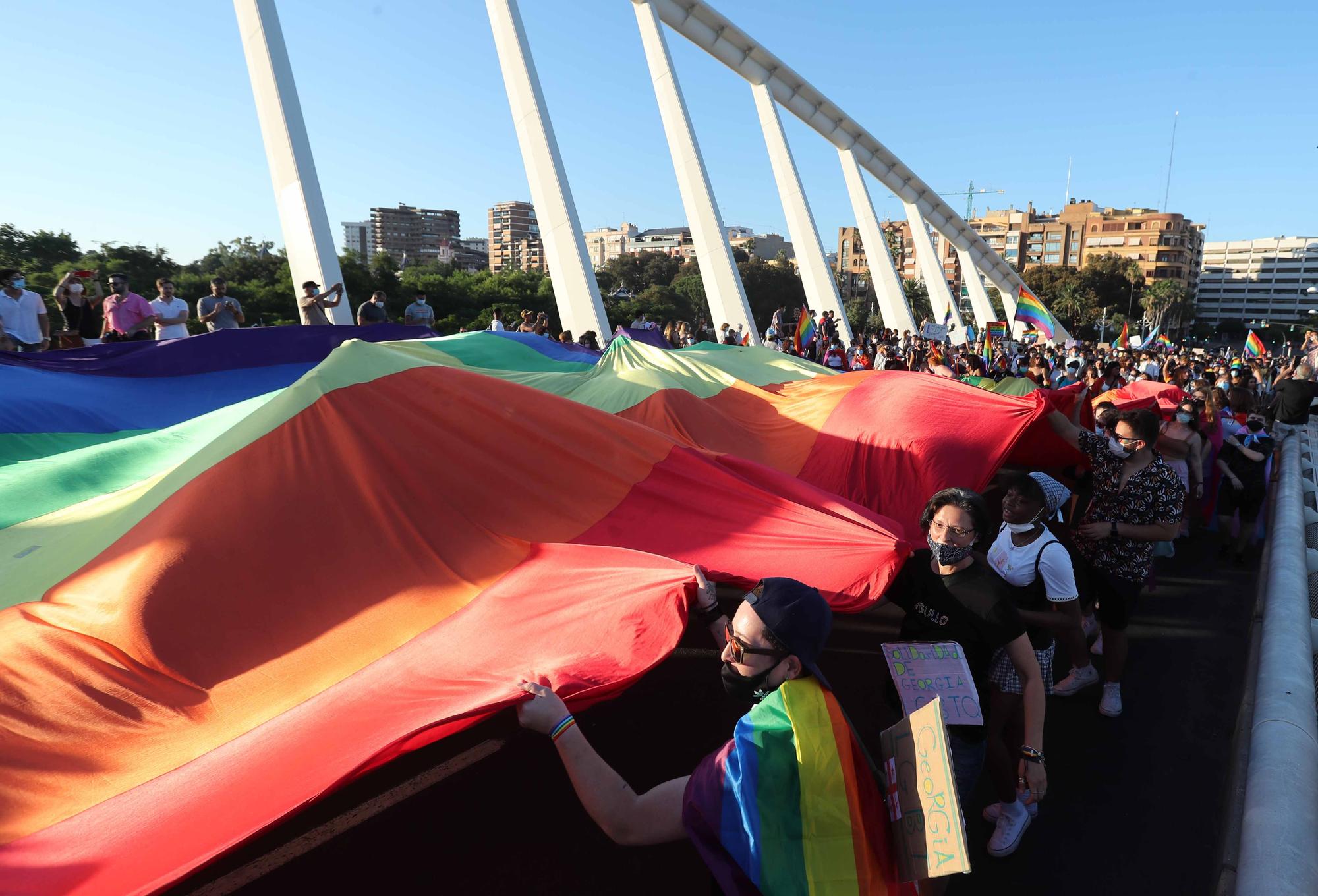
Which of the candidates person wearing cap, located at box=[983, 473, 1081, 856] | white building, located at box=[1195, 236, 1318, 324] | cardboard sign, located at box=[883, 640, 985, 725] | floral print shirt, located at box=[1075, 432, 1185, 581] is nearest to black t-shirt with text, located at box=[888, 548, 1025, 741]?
person wearing cap, located at box=[983, 473, 1081, 856]

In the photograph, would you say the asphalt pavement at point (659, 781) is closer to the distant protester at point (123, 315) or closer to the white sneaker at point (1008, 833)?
the white sneaker at point (1008, 833)

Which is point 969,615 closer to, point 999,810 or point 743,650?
point 999,810

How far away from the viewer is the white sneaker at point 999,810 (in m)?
3.58

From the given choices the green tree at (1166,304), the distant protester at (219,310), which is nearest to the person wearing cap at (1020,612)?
the distant protester at (219,310)

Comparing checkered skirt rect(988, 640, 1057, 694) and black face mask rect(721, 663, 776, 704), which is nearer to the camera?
black face mask rect(721, 663, 776, 704)

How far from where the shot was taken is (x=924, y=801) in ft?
5.56

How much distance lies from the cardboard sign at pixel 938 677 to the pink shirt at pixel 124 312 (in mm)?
10054

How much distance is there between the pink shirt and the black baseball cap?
10018 mm

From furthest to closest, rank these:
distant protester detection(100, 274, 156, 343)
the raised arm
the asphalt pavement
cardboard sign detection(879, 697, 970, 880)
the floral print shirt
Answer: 1. distant protester detection(100, 274, 156, 343)
2. the floral print shirt
3. the asphalt pavement
4. the raised arm
5. cardboard sign detection(879, 697, 970, 880)

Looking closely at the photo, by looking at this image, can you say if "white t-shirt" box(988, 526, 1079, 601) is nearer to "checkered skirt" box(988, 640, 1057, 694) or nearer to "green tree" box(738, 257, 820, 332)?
"checkered skirt" box(988, 640, 1057, 694)

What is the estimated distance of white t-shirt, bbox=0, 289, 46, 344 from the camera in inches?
332

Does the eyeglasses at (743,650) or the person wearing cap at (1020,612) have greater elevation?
the eyeglasses at (743,650)

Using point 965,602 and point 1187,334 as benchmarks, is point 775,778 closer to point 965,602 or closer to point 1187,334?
point 965,602

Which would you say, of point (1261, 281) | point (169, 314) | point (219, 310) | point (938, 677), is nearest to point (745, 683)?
point (938, 677)
